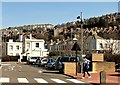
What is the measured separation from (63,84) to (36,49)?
289 ft

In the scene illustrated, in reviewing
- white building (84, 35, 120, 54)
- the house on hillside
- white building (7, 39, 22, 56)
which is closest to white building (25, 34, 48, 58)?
the house on hillside

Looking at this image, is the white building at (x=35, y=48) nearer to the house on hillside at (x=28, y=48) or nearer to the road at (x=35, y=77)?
the house on hillside at (x=28, y=48)

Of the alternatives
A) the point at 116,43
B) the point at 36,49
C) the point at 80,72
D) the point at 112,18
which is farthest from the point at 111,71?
the point at 112,18

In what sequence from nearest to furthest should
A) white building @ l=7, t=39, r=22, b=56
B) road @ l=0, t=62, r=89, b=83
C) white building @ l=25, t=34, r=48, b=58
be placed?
1. road @ l=0, t=62, r=89, b=83
2. white building @ l=25, t=34, r=48, b=58
3. white building @ l=7, t=39, r=22, b=56

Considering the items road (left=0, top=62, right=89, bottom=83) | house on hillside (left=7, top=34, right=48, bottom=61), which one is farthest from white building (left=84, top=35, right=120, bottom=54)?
road (left=0, top=62, right=89, bottom=83)

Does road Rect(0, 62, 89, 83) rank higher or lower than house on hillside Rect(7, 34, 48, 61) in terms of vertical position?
lower

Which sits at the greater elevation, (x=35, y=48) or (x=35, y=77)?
(x=35, y=48)

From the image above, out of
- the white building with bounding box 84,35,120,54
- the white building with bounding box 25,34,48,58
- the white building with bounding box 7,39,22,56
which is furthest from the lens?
the white building with bounding box 7,39,22,56

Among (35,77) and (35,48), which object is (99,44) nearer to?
(35,48)

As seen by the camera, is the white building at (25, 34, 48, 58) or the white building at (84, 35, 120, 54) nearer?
the white building at (84, 35, 120, 54)

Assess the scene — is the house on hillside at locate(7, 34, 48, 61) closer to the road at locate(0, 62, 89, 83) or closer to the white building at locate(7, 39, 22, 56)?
the white building at locate(7, 39, 22, 56)

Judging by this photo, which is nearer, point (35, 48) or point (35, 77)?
point (35, 77)

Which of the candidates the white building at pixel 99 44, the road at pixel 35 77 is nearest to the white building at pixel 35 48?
the white building at pixel 99 44

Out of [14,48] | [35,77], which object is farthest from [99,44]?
[35,77]
